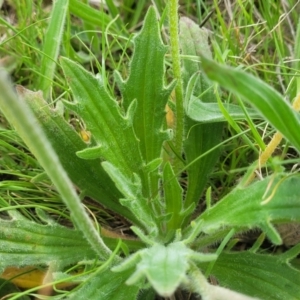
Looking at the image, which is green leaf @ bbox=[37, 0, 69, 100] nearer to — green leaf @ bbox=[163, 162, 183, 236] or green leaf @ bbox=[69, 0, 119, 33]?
green leaf @ bbox=[69, 0, 119, 33]

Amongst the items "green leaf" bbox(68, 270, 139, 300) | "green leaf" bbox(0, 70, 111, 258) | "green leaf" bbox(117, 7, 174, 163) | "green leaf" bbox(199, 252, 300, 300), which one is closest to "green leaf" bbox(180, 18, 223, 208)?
"green leaf" bbox(117, 7, 174, 163)

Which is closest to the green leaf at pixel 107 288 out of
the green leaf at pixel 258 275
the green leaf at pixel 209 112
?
the green leaf at pixel 258 275

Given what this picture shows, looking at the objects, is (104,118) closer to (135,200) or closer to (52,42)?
(135,200)

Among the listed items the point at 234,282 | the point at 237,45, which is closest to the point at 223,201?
the point at 234,282

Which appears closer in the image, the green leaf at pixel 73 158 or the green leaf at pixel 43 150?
the green leaf at pixel 43 150

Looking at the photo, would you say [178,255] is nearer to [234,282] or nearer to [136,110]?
[234,282]

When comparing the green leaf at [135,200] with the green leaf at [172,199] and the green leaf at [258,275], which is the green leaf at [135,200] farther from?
the green leaf at [258,275]

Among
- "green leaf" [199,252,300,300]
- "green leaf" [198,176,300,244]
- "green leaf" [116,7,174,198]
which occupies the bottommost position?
"green leaf" [199,252,300,300]
